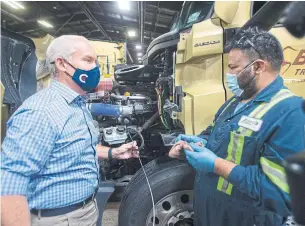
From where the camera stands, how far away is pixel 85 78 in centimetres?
167

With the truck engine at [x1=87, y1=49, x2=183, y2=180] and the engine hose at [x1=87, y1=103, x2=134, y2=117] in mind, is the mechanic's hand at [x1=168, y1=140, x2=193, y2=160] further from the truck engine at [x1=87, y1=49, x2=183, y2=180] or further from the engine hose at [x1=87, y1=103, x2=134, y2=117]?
the engine hose at [x1=87, y1=103, x2=134, y2=117]

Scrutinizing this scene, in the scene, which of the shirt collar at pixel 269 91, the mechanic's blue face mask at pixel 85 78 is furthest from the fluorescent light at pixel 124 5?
the shirt collar at pixel 269 91

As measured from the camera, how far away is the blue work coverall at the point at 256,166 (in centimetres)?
123

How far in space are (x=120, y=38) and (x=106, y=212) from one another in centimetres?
1566

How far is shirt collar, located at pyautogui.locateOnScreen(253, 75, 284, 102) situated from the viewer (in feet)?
4.72

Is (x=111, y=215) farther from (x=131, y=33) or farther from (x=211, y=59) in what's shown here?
(x=131, y=33)

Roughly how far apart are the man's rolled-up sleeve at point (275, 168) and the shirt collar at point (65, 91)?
1083 mm

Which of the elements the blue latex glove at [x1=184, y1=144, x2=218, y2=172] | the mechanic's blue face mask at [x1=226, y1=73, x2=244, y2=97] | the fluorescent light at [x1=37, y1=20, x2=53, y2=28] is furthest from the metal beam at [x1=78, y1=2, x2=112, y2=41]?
the blue latex glove at [x1=184, y1=144, x2=218, y2=172]

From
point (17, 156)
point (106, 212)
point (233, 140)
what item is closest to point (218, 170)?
point (233, 140)

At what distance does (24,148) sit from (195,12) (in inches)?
105

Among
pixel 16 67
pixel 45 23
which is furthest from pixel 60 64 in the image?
pixel 45 23

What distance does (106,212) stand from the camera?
3.73 metres

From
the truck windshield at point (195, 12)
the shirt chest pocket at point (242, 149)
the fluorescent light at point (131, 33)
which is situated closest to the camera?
the shirt chest pocket at point (242, 149)

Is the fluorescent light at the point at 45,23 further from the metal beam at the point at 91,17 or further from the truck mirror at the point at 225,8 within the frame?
the truck mirror at the point at 225,8
